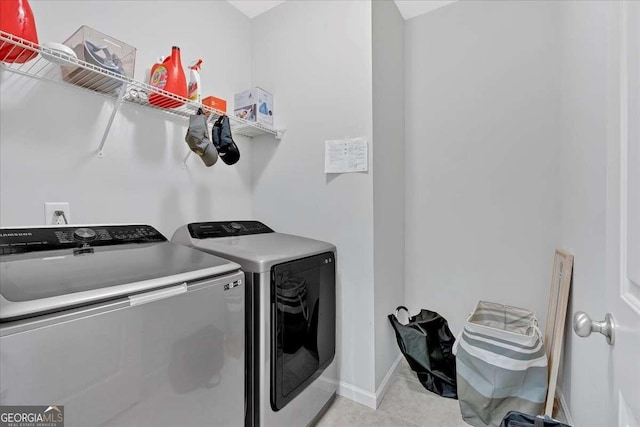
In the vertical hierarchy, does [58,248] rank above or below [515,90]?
below

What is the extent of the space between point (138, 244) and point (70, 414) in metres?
0.71

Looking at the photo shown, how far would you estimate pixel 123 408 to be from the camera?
76 cm

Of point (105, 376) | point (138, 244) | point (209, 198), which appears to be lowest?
point (105, 376)

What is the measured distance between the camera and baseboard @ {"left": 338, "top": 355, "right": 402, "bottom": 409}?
5.56 ft

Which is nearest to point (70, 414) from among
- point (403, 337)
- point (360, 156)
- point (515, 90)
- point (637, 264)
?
point (637, 264)

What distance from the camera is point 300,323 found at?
144cm

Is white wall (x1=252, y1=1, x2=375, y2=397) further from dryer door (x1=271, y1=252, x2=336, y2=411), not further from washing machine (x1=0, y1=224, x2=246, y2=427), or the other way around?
washing machine (x1=0, y1=224, x2=246, y2=427)

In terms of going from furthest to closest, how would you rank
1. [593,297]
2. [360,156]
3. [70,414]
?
[360,156] < [593,297] < [70,414]

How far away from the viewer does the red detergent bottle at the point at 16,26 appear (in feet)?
3.08

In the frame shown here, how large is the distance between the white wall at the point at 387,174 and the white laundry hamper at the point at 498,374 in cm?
47

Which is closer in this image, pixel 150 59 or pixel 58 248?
pixel 58 248

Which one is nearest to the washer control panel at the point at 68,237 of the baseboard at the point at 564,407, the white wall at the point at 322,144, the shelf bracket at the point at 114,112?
the shelf bracket at the point at 114,112

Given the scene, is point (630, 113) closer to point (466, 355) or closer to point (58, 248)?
point (466, 355)

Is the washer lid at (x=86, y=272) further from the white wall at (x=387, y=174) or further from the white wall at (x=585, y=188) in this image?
the white wall at (x=585, y=188)
